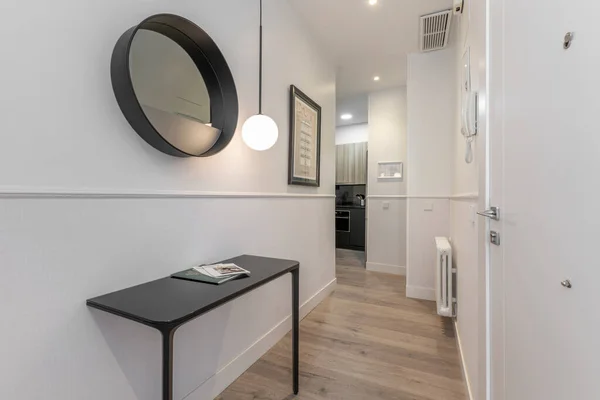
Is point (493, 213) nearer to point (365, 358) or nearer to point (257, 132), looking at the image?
point (257, 132)

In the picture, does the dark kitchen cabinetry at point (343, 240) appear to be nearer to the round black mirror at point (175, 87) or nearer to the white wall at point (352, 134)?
the white wall at point (352, 134)

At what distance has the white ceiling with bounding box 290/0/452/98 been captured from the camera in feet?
7.20

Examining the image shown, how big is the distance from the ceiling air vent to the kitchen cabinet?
9.22 ft

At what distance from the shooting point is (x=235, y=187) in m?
1.65

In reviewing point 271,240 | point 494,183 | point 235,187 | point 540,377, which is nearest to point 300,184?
point 271,240

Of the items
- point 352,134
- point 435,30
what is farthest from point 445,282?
point 352,134

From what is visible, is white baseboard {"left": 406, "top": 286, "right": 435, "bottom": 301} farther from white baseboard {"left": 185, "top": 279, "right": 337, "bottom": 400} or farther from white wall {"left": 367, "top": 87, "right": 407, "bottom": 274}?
white baseboard {"left": 185, "top": 279, "right": 337, "bottom": 400}

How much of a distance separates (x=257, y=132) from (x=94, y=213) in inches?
37.5

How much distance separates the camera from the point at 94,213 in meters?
0.97

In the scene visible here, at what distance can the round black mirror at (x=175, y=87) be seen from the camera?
1028 mm

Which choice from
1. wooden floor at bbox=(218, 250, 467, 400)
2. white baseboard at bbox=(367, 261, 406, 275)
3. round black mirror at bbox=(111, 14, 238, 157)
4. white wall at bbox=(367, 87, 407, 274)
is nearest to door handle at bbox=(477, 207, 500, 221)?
wooden floor at bbox=(218, 250, 467, 400)

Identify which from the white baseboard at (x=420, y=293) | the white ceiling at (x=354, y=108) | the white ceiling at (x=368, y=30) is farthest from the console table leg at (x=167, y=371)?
the white ceiling at (x=354, y=108)

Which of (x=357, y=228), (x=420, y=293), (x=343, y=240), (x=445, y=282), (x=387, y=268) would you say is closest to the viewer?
(x=445, y=282)

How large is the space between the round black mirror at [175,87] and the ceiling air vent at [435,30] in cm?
193
